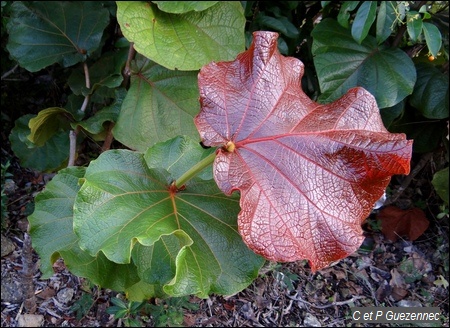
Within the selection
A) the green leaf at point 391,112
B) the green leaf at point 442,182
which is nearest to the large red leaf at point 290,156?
the green leaf at point 391,112

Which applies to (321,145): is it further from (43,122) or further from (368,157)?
(43,122)

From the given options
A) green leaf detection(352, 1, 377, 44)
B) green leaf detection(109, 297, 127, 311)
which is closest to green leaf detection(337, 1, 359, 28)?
green leaf detection(352, 1, 377, 44)

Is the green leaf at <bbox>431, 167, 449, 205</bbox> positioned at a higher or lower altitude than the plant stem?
lower

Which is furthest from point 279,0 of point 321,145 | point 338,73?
point 321,145

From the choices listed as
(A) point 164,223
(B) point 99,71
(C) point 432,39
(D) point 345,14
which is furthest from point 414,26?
(B) point 99,71

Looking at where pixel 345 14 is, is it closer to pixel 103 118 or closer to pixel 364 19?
pixel 364 19

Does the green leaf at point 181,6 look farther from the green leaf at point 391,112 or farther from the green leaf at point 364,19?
the green leaf at point 391,112

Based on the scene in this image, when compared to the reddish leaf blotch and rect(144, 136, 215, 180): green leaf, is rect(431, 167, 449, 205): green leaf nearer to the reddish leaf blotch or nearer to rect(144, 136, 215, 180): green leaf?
the reddish leaf blotch
